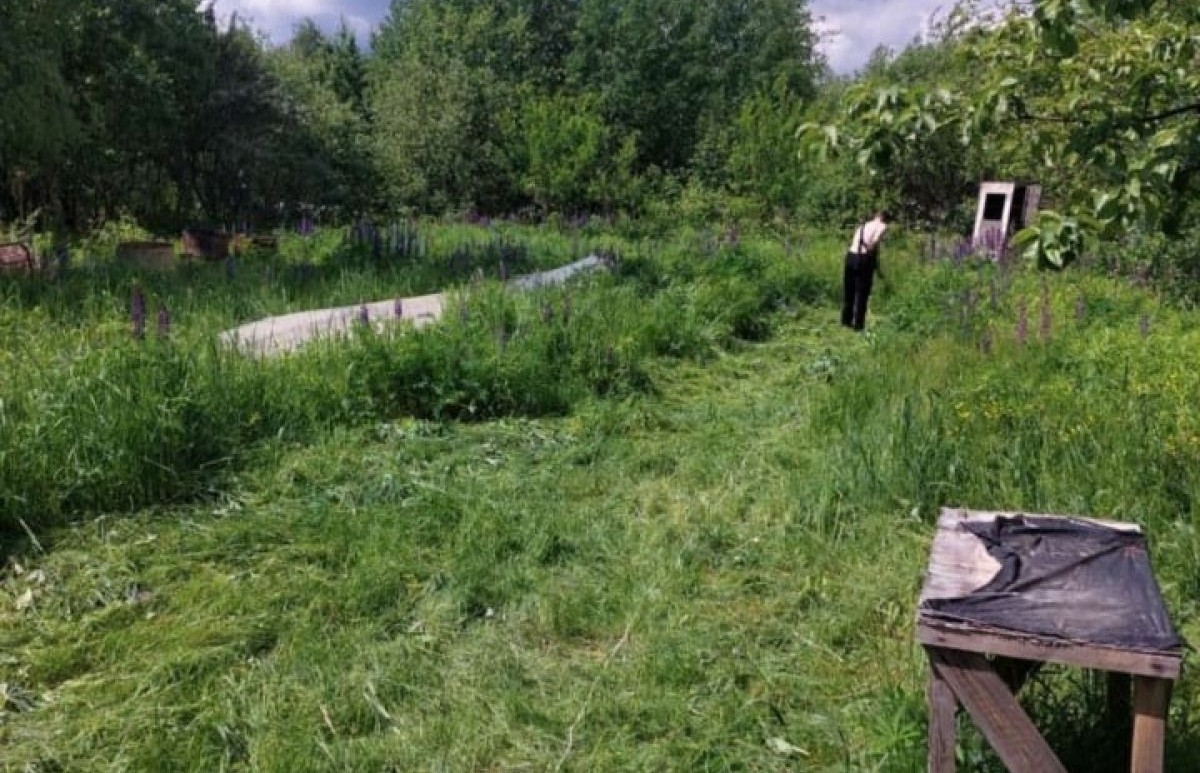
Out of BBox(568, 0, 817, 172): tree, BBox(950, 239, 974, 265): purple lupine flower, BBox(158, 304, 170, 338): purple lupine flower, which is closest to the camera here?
BBox(158, 304, 170, 338): purple lupine flower

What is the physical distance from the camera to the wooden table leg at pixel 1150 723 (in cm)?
170

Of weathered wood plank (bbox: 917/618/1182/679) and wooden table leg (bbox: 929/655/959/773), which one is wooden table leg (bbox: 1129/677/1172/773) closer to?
weathered wood plank (bbox: 917/618/1182/679)

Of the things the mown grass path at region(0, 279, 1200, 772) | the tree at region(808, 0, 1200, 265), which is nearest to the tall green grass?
the mown grass path at region(0, 279, 1200, 772)

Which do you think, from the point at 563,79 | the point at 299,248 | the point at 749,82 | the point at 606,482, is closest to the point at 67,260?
the point at 299,248

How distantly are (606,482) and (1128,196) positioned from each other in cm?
286

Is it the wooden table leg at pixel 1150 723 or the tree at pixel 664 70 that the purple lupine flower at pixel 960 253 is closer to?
the wooden table leg at pixel 1150 723

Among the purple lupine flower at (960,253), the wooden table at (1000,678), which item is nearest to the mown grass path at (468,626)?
the wooden table at (1000,678)

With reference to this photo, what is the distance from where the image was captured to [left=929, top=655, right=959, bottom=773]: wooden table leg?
6.15ft

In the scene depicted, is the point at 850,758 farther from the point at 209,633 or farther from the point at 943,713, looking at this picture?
the point at 209,633

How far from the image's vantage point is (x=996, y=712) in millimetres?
1795

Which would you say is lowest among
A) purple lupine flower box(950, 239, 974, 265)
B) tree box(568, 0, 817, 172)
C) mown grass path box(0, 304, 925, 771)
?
mown grass path box(0, 304, 925, 771)

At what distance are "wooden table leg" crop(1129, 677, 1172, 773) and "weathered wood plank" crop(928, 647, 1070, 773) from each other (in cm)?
15

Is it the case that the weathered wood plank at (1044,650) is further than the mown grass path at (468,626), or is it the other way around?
the mown grass path at (468,626)

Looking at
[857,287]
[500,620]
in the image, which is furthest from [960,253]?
[500,620]
